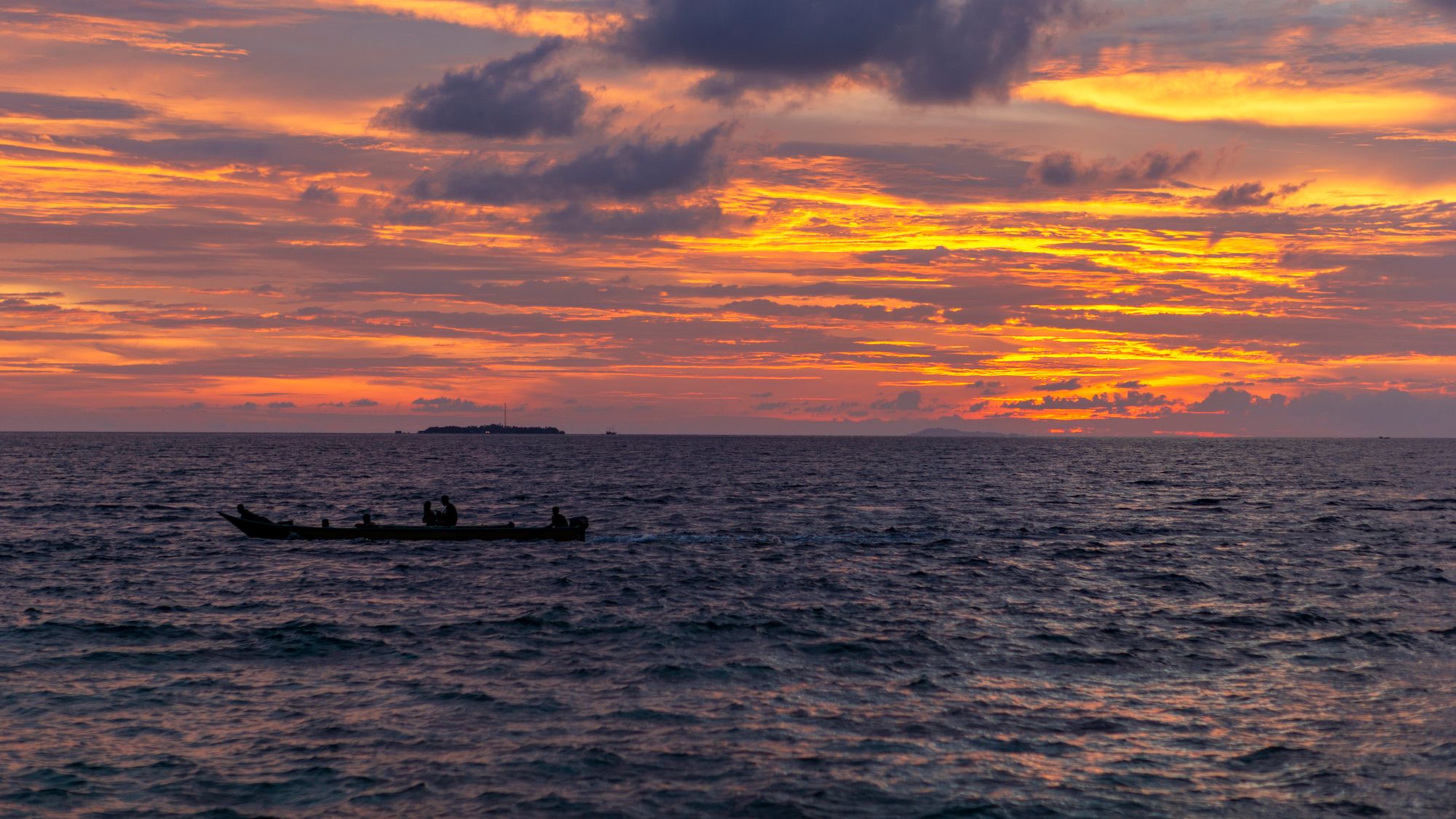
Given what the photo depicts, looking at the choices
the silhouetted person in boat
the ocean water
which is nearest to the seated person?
the ocean water

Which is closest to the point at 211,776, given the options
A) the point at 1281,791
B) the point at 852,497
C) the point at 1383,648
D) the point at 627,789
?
the point at 627,789

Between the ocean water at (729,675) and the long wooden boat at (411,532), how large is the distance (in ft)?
2.41

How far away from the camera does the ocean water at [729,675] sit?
746 inches

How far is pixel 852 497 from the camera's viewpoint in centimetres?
9069

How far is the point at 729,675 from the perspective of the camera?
26.5m

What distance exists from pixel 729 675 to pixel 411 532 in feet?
93.0

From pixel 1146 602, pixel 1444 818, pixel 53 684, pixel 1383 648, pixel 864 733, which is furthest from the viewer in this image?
pixel 1146 602

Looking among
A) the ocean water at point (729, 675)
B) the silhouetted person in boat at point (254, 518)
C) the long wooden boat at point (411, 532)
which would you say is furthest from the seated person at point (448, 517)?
the silhouetted person in boat at point (254, 518)

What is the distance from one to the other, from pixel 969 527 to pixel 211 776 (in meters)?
50.2

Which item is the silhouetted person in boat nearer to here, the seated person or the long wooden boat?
the long wooden boat

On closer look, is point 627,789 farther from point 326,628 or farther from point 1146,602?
point 1146,602

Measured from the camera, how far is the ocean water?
18938mm

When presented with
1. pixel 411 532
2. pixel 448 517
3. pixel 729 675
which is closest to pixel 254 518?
pixel 411 532

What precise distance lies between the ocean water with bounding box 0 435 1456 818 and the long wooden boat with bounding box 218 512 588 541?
0.74 m
